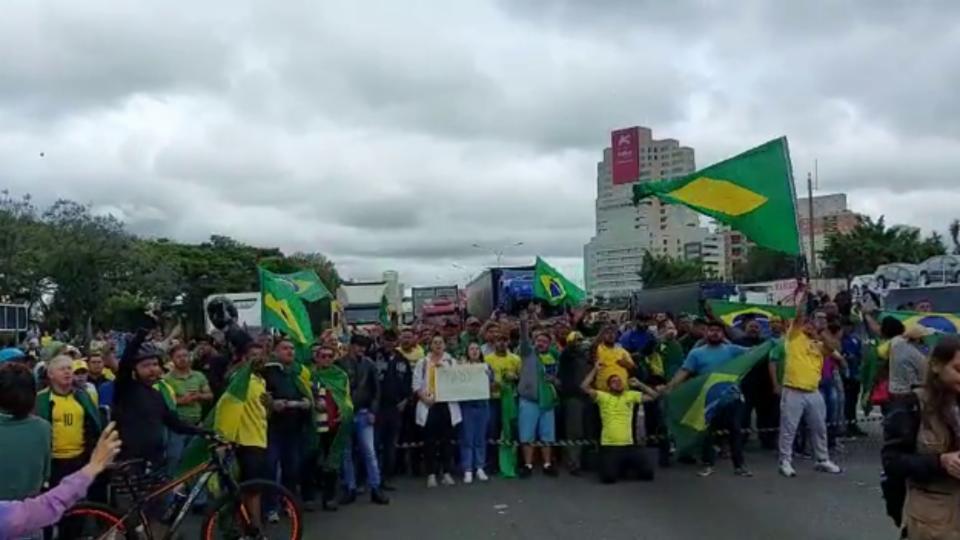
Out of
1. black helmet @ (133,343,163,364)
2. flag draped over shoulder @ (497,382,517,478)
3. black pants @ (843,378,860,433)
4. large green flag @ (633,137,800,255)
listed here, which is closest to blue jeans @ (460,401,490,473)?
flag draped over shoulder @ (497,382,517,478)

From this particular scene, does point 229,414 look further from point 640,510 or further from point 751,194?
point 751,194

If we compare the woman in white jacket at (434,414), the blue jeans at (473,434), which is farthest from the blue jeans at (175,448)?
Result: the blue jeans at (473,434)

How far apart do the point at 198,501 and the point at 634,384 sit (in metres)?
5.68

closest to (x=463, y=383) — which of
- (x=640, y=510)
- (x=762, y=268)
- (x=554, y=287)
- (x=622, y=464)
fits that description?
(x=622, y=464)

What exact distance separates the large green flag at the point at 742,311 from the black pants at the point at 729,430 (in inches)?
84.3

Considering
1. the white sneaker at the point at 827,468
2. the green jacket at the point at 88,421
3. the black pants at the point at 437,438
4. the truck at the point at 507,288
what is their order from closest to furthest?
the green jacket at the point at 88,421
the white sneaker at the point at 827,468
the black pants at the point at 437,438
the truck at the point at 507,288

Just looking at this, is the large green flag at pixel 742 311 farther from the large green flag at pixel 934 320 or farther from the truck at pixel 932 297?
the truck at pixel 932 297

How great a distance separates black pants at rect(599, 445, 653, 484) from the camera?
35.3ft

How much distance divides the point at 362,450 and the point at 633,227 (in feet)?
416

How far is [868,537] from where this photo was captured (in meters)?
7.89

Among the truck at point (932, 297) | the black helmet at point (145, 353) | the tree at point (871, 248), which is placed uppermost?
the tree at point (871, 248)

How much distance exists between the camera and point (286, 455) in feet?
30.9

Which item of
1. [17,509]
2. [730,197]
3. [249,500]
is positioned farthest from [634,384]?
[17,509]

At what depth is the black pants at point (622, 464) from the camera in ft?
35.3
